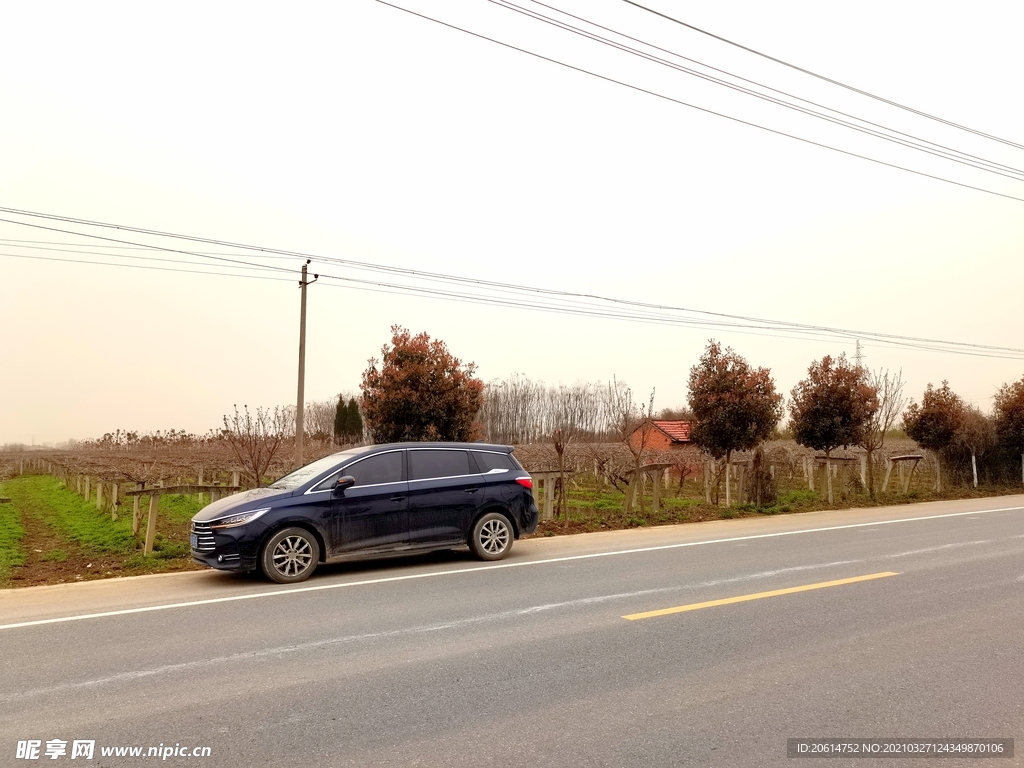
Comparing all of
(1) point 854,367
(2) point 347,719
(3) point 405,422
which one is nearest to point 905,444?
(1) point 854,367

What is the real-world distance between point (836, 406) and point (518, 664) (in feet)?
65.8

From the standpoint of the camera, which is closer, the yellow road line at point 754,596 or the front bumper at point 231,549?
the yellow road line at point 754,596

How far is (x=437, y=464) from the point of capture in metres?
10.5

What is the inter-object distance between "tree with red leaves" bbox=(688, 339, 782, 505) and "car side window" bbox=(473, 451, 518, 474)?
36.0 ft

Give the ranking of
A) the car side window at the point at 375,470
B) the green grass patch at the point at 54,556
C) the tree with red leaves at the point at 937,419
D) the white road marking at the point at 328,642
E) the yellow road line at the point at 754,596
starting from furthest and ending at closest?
the tree with red leaves at the point at 937,419 → the green grass patch at the point at 54,556 → the car side window at the point at 375,470 → the yellow road line at the point at 754,596 → the white road marking at the point at 328,642

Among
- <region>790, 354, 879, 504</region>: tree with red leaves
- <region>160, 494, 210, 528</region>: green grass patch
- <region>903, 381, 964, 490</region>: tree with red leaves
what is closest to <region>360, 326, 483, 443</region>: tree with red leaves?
<region>160, 494, 210, 528</region>: green grass patch

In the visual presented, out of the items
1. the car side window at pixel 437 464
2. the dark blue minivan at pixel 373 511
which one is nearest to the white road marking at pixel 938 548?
the dark blue minivan at pixel 373 511

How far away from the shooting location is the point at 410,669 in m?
5.37

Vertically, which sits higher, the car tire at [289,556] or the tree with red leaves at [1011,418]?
the tree with red leaves at [1011,418]

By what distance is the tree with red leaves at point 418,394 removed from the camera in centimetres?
1900

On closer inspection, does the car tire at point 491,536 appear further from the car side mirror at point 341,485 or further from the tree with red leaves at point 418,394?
the tree with red leaves at point 418,394

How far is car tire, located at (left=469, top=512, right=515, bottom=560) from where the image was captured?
10492 millimetres

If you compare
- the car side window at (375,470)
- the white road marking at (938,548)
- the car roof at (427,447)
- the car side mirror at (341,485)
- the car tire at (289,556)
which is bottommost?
the white road marking at (938,548)

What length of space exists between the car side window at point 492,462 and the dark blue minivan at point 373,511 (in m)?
0.02
